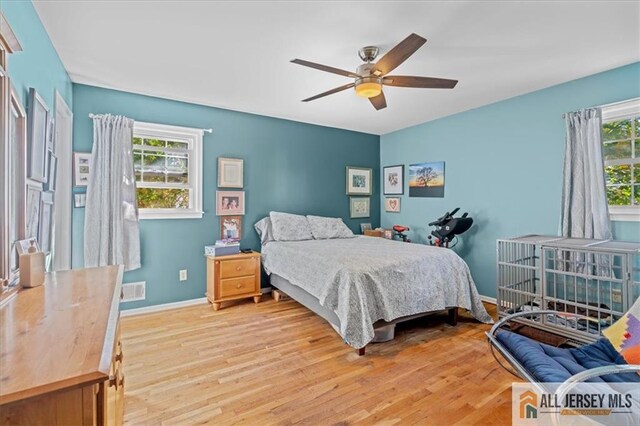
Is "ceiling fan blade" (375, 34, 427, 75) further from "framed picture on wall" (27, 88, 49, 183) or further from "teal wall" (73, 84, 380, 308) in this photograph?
"teal wall" (73, 84, 380, 308)

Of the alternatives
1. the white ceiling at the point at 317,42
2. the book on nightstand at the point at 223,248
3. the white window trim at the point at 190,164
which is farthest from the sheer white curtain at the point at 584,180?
the white window trim at the point at 190,164

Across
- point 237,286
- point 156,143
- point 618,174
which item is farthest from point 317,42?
point 618,174

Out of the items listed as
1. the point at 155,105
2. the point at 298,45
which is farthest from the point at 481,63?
the point at 155,105

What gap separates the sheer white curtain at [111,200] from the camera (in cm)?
304

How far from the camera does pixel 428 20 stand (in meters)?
2.04

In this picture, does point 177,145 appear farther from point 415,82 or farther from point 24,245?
point 415,82

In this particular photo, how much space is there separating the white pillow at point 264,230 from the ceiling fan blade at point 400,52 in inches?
94.8

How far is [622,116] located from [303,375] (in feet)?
11.7

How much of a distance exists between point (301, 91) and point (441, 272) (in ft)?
7.77

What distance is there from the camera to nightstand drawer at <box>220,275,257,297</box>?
137 inches

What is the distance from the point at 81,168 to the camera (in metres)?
3.07

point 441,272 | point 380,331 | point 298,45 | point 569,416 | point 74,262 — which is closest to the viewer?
point 569,416

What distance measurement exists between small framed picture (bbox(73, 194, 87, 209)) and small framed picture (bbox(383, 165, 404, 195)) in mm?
4169

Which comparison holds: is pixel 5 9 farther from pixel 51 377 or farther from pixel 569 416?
pixel 569 416
